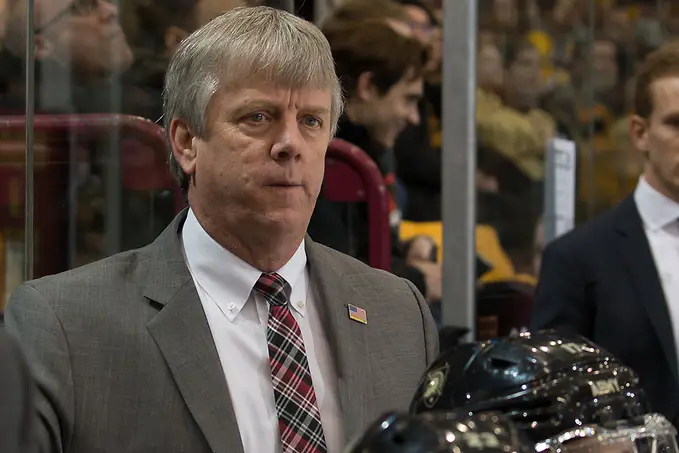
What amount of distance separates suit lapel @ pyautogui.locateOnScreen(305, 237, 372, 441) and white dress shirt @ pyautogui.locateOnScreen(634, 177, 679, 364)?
1.39 metres

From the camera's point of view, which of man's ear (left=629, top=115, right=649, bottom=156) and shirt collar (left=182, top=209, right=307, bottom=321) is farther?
man's ear (left=629, top=115, right=649, bottom=156)

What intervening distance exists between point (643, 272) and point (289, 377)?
63.5 inches

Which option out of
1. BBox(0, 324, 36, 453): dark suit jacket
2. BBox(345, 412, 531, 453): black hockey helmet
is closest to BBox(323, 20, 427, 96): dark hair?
BBox(345, 412, 531, 453): black hockey helmet

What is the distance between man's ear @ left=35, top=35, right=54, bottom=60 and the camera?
104 inches

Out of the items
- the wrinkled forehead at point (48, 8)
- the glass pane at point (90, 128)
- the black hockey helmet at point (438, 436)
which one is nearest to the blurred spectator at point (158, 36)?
the glass pane at point (90, 128)

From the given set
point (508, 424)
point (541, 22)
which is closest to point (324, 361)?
point (508, 424)

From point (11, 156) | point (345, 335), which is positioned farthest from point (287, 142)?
point (11, 156)

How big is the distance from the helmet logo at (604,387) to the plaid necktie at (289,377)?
0.43m

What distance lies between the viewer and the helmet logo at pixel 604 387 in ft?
6.26

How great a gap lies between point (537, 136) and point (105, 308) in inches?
125

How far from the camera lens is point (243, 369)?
6.52 feet

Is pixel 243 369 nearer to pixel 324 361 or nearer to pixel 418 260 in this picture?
pixel 324 361

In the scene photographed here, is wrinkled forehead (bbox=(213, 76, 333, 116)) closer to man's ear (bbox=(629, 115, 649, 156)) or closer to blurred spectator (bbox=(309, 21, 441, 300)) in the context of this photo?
blurred spectator (bbox=(309, 21, 441, 300))

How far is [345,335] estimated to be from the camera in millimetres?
2092
